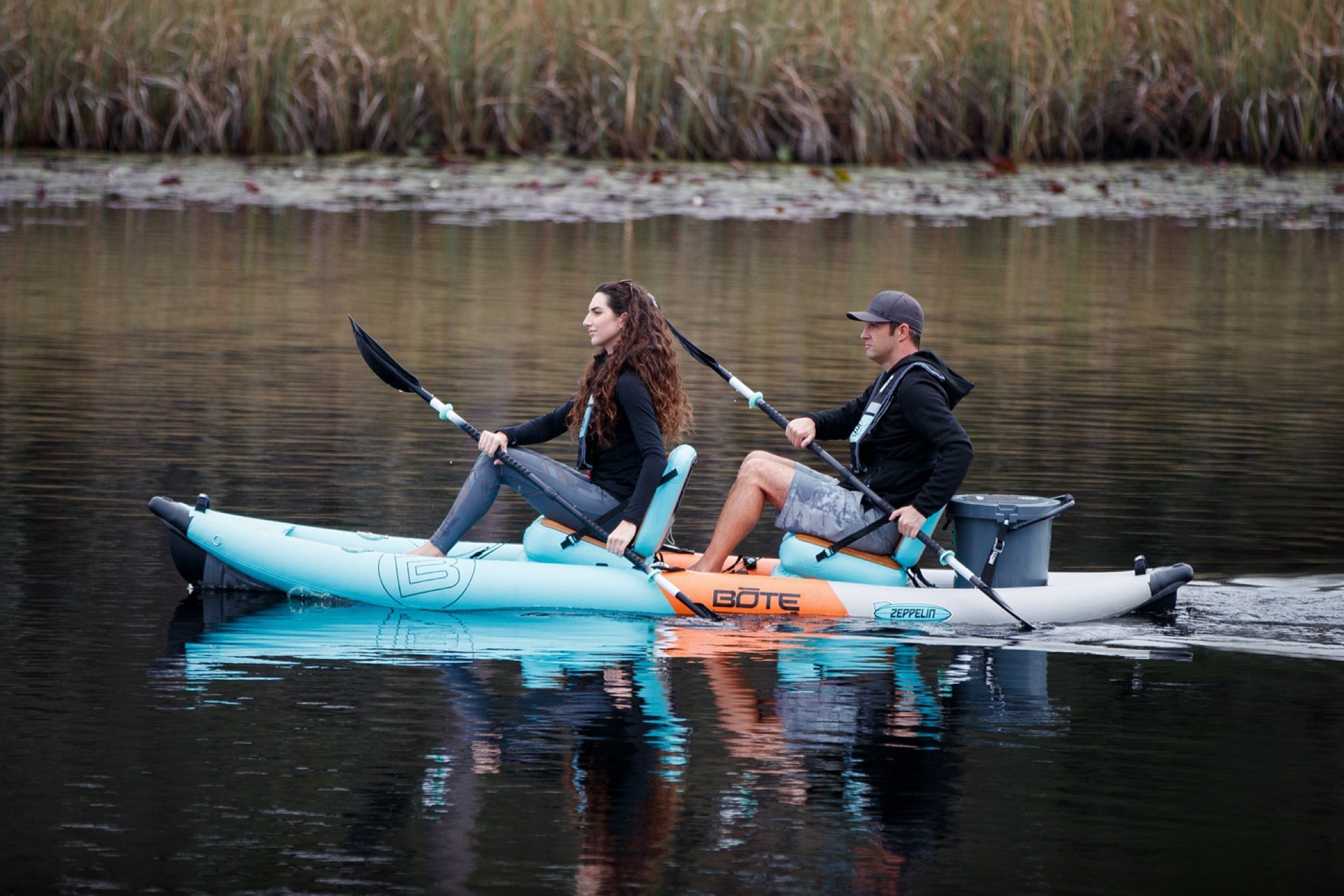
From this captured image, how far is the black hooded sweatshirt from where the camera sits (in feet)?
23.9

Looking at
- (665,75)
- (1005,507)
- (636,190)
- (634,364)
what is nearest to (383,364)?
(634,364)

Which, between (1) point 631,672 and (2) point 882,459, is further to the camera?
(2) point 882,459

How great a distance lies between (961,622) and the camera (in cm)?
738

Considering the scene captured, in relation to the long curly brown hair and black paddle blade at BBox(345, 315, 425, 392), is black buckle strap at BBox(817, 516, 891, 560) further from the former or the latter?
black paddle blade at BBox(345, 315, 425, 392)

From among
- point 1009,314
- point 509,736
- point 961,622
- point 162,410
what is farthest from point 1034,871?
point 1009,314

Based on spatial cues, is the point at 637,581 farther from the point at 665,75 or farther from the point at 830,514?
the point at 665,75

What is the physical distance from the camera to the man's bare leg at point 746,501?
7.66 m

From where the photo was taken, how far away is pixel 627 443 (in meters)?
7.68

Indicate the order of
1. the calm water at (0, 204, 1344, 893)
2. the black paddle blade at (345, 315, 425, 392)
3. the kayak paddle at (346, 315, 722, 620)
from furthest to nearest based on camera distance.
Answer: the black paddle blade at (345, 315, 425, 392)
the kayak paddle at (346, 315, 722, 620)
the calm water at (0, 204, 1344, 893)

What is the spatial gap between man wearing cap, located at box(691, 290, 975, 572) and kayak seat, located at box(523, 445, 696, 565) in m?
0.23

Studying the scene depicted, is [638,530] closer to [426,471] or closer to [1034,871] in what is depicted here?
[426,471]

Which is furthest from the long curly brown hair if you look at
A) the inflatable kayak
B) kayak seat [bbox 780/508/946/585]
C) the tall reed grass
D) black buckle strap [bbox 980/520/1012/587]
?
the tall reed grass

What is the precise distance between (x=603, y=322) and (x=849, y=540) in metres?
1.25

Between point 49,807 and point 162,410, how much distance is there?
6.24 meters
